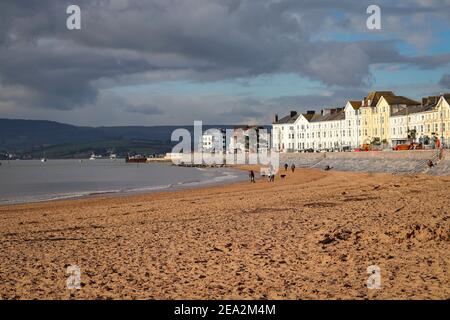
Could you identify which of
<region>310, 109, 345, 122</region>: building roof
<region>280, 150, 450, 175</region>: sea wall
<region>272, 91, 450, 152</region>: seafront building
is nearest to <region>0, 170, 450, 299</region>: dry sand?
<region>280, 150, 450, 175</region>: sea wall

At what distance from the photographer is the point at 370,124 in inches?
4518

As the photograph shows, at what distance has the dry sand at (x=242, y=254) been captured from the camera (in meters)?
9.42

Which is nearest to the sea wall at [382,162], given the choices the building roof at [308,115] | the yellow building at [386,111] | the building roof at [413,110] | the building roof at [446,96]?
the building roof at [413,110]

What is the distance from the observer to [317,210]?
20.8 meters

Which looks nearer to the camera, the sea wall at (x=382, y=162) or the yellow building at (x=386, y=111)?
the sea wall at (x=382, y=162)

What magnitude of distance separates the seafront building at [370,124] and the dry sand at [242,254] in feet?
200

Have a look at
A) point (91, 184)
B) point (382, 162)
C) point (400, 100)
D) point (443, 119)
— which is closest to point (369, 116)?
point (400, 100)

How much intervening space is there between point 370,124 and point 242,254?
107 m

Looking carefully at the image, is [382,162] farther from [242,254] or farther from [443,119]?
[242,254]

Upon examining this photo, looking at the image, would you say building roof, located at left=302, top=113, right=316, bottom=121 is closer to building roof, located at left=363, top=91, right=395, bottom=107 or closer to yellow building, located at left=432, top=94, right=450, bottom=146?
building roof, located at left=363, top=91, right=395, bottom=107

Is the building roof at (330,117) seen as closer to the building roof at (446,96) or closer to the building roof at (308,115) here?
the building roof at (308,115)

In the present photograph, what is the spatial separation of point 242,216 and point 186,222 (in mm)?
2324
